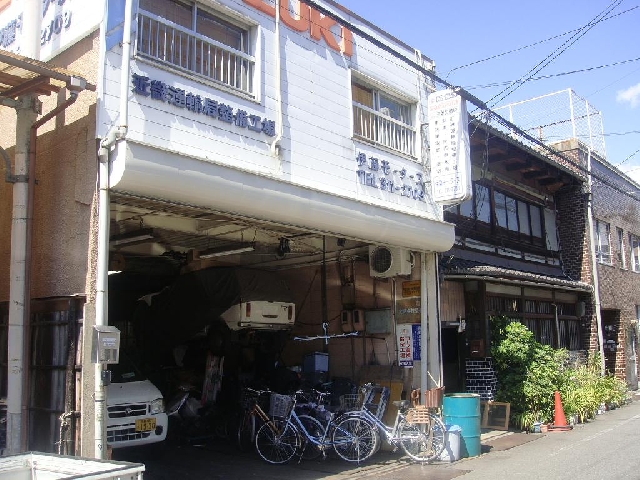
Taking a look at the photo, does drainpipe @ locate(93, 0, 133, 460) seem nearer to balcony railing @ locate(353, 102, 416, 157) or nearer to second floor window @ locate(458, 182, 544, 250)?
balcony railing @ locate(353, 102, 416, 157)

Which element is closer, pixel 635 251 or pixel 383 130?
pixel 383 130

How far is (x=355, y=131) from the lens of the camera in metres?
11.0

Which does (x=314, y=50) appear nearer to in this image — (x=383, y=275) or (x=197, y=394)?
(x=383, y=275)

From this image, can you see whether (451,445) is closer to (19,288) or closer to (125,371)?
(125,371)

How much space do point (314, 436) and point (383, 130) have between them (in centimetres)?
583

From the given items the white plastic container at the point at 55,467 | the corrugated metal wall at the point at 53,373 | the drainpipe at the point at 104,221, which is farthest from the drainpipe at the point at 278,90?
the white plastic container at the point at 55,467

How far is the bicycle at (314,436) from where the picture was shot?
32.4 feet

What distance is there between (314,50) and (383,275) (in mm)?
4512

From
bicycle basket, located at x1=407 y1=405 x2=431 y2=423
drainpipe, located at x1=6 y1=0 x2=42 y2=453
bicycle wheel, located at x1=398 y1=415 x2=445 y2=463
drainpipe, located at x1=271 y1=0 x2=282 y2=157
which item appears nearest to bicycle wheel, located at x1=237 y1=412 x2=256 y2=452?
bicycle wheel, located at x1=398 y1=415 x2=445 y2=463

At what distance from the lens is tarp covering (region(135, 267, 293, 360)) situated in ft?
38.9

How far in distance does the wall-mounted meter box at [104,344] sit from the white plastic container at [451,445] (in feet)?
19.8

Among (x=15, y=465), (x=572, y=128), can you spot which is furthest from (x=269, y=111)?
(x=572, y=128)

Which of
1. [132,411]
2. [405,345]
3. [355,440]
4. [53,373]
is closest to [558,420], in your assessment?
[405,345]

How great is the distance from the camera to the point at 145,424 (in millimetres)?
9484
